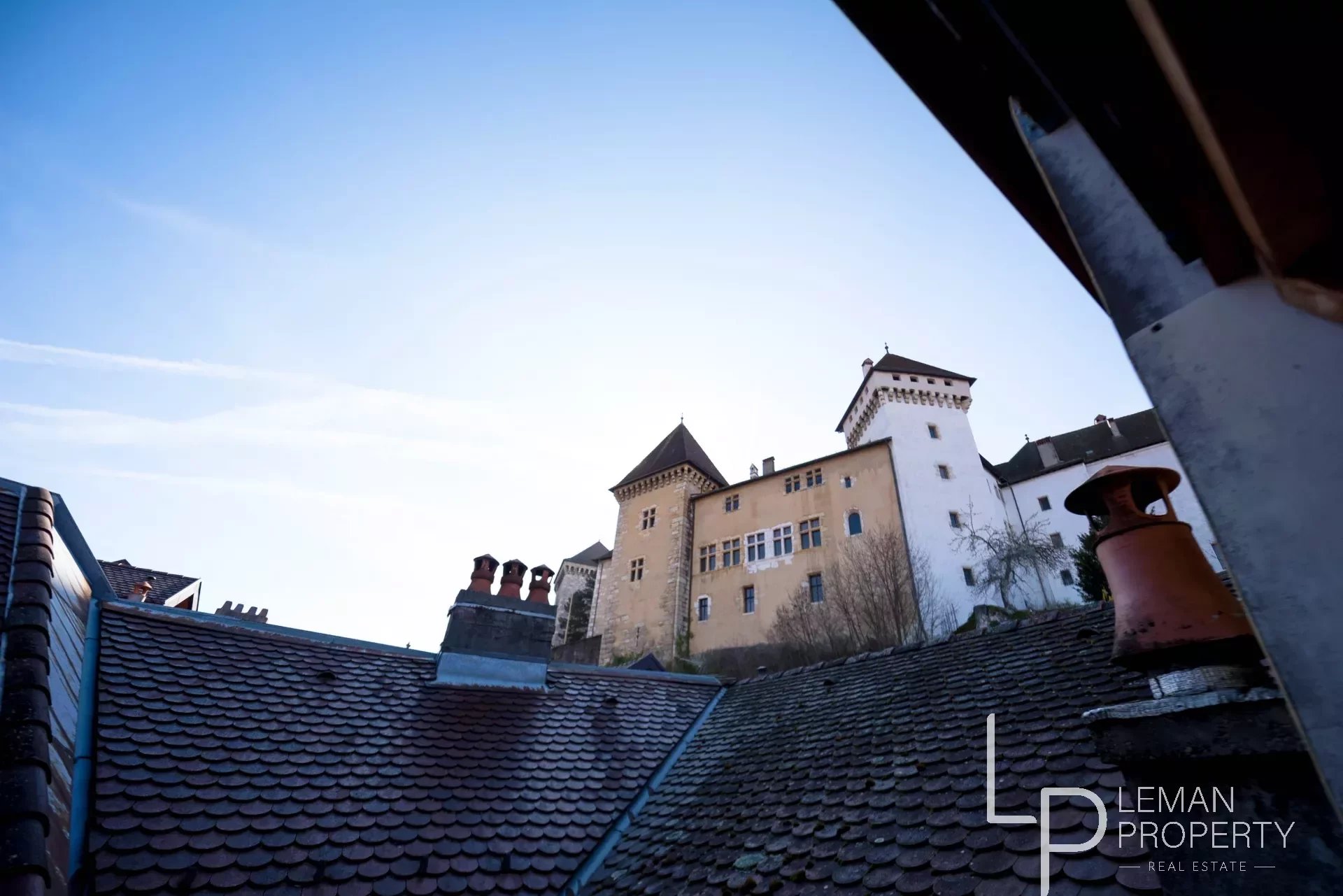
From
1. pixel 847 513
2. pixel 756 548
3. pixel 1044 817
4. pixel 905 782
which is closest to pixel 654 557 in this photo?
pixel 756 548

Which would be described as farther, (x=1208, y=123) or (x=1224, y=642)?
(x=1224, y=642)

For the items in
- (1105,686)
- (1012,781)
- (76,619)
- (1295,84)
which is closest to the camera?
(1295,84)

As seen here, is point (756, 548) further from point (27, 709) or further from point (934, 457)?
point (27, 709)

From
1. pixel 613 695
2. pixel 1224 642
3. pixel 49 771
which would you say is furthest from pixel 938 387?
pixel 49 771

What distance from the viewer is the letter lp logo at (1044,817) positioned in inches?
123

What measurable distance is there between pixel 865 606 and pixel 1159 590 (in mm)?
21889

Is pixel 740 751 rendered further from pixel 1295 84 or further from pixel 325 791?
pixel 1295 84

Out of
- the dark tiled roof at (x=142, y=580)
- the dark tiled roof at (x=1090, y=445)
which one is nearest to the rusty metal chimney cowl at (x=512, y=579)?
the dark tiled roof at (x=142, y=580)

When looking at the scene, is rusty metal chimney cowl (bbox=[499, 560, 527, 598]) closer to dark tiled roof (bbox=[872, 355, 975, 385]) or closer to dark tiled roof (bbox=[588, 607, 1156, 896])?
dark tiled roof (bbox=[588, 607, 1156, 896])

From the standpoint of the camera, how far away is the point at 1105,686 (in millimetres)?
4531

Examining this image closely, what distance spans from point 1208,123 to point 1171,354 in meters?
1.07

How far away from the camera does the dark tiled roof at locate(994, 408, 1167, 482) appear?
30.6m

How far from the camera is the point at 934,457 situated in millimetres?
30078

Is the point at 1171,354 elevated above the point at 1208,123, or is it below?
above
